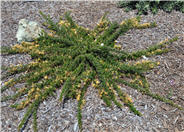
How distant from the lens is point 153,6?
239 inches

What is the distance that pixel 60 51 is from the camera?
189 inches

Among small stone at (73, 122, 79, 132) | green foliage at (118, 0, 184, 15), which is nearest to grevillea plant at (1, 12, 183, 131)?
small stone at (73, 122, 79, 132)

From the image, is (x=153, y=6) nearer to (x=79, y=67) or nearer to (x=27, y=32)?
(x=79, y=67)

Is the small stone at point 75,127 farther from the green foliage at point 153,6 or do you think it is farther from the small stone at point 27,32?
the green foliage at point 153,6

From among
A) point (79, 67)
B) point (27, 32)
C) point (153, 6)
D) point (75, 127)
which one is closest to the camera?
point (75, 127)

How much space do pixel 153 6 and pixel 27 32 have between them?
3284 millimetres

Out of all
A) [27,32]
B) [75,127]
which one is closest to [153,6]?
[27,32]

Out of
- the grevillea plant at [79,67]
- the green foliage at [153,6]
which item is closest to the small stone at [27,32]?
the grevillea plant at [79,67]

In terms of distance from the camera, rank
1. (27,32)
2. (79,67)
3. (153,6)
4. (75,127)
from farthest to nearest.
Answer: (153,6), (27,32), (79,67), (75,127)

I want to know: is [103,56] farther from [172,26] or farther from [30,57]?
[172,26]

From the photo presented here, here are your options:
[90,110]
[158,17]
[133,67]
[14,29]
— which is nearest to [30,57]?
[14,29]

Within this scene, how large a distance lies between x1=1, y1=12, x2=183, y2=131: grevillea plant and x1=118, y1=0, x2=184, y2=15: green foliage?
0.73 metres

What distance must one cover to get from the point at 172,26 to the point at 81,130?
11.3 feet

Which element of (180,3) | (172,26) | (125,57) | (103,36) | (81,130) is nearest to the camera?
(81,130)
